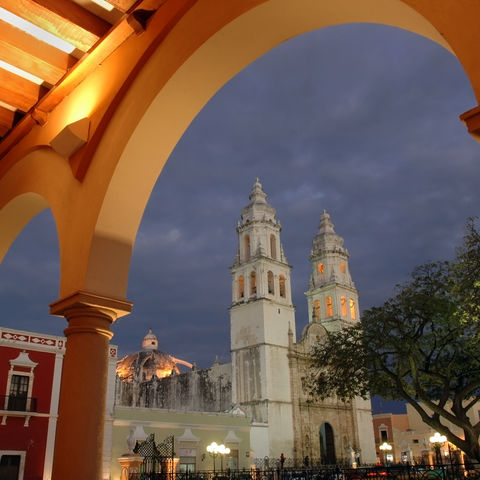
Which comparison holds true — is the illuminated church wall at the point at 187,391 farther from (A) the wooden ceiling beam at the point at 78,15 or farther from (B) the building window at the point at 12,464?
(A) the wooden ceiling beam at the point at 78,15

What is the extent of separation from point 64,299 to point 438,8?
2.97 m

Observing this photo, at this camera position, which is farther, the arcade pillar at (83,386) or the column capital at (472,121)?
the arcade pillar at (83,386)

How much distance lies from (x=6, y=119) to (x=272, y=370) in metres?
23.2

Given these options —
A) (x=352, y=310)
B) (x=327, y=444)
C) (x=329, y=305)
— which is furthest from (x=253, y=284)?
(x=327, y=444)

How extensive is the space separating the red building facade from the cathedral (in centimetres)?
1040

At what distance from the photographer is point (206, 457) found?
20.0 meters

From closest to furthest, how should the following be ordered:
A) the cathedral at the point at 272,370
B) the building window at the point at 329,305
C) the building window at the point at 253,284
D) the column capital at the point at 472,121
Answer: the column capital at the point at 472,121 < the cathedral at the point at 272,370 < the building window at the point at 253,284 < the building window at the point at 329,305

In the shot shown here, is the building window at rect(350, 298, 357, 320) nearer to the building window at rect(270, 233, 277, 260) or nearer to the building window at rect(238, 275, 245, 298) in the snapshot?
the building window at rect(270, 233, 277, 260)

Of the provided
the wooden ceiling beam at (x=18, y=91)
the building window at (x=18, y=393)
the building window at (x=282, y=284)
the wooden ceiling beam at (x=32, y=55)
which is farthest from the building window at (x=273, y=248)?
the wooden ceiling beam at (x=32, y=55)

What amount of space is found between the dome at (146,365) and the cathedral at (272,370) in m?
4.99

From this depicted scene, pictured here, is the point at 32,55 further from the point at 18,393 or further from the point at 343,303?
the point at 343,303

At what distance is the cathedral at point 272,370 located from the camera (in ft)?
85.1

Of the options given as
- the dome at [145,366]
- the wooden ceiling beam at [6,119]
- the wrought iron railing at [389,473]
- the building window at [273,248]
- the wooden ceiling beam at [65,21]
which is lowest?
the wrought iron railing at [389,473]

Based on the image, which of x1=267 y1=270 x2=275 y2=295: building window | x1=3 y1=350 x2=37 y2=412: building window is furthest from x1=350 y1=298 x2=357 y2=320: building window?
x1=3 y1=350 x2=37 y2=412: building window
